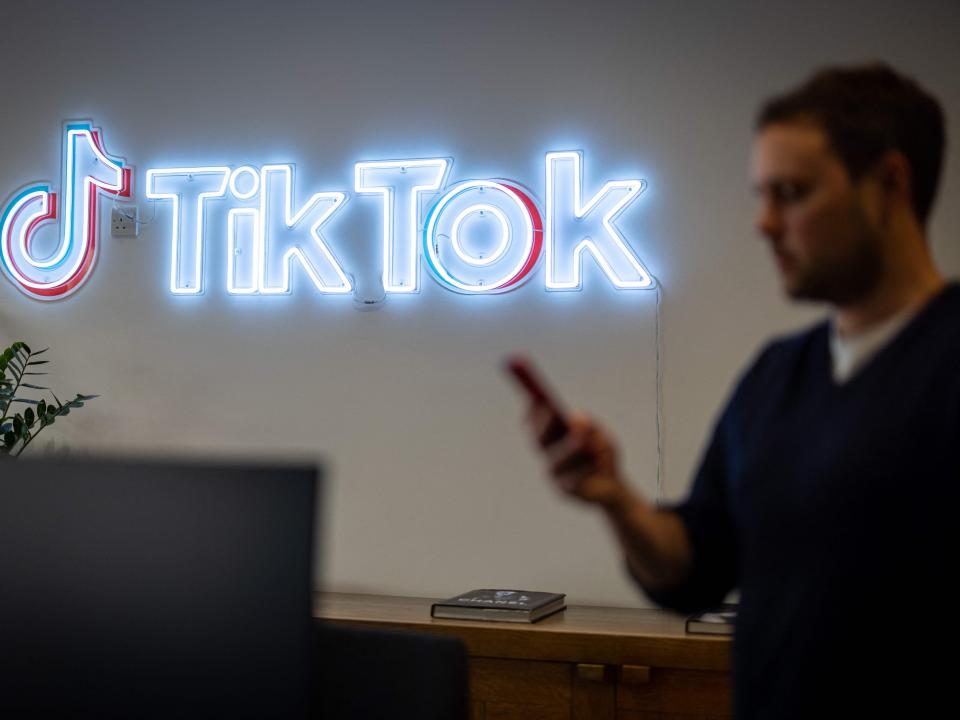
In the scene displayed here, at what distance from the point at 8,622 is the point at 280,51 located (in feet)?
10.4

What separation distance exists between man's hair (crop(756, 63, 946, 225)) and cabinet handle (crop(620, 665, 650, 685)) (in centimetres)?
175

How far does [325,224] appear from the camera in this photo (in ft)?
12.4

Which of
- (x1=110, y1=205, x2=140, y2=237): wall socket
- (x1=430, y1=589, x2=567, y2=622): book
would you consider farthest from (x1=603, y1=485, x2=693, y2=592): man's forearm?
(x1=110, y1=205, x2=140, y2=237): wall socket

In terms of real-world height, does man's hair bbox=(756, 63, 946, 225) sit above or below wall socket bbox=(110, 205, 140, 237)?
below

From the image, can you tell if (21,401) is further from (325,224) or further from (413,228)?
(413,228)

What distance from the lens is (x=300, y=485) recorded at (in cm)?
101

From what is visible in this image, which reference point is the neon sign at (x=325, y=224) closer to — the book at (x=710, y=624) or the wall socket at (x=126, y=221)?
the wall socket at (x=126, y=221)

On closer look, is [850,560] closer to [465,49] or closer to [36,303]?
[465,49]

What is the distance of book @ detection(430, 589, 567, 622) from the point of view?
10.1 ft

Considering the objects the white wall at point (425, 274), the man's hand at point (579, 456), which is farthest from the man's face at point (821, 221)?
the white wall at point (425, 274)

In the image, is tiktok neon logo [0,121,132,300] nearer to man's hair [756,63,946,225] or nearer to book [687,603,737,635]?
book [687,603,737,635]

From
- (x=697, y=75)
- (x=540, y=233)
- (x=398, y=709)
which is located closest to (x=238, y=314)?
(x=540, y=233)

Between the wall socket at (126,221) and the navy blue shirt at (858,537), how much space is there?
305 cm

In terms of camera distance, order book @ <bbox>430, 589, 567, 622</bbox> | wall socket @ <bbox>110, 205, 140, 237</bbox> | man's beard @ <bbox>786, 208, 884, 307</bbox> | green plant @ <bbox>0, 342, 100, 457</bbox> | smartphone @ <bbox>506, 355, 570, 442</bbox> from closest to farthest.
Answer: smartphone @ <bbox>506, 355, 570, 442</bbox> < man's beard @ <bbox>786, 208, 884, 307</bbox> < book @ <bbox>430, 589, 567, 622</bbox> < green plant @ <bbox>0, 342, 100, 457</bbox> < wall socket @ <bbox>110, 205, 140, 237</bbox>
